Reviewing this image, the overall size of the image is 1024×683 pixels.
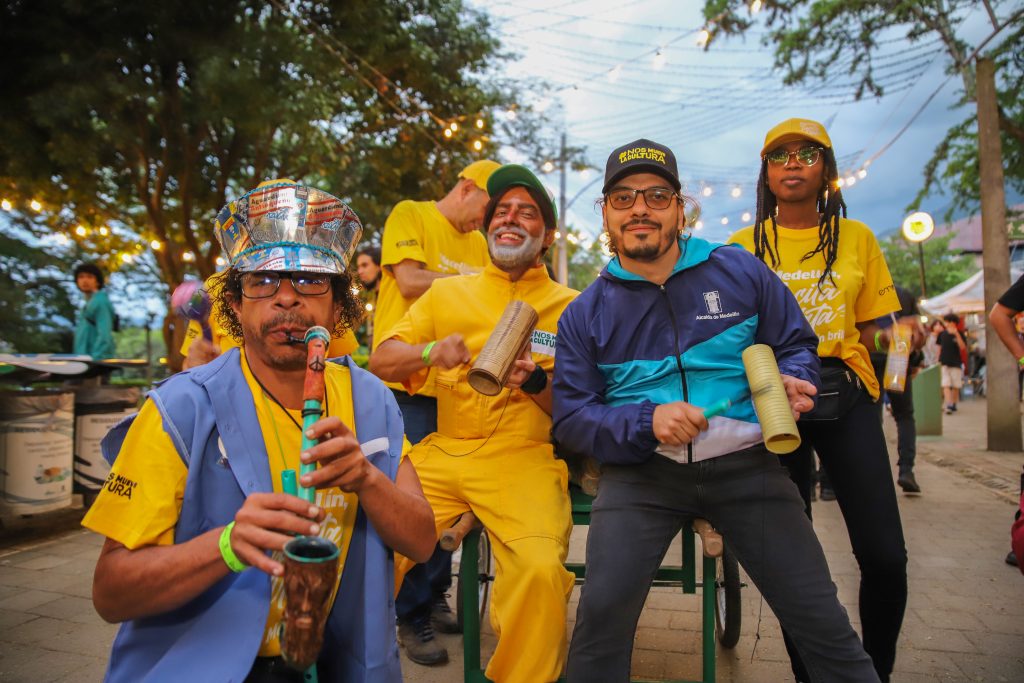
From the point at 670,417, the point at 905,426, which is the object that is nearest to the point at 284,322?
the point at 670,417

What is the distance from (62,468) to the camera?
18.2ft

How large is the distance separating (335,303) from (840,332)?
1.91 metres

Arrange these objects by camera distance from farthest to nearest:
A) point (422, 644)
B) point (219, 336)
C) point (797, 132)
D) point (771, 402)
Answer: point (219, 336)
point (422, 644)
point (797, 132)
point (771, 402)

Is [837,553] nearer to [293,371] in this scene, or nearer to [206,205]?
[293,371]

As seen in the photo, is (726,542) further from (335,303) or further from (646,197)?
(335,303)

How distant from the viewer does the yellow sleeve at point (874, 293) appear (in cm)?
274

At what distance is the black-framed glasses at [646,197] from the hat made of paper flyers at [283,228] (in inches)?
44.7

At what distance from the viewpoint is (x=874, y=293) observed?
2.75 meters

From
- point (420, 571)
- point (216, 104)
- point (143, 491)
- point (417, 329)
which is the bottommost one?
point (420, 571)

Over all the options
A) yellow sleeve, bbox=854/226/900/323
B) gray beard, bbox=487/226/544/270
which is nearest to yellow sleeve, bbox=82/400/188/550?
gray beard, bbox=487/226/544/270

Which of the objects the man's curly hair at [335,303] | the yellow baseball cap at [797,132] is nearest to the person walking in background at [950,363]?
the yellow baseball cap at [797,132]

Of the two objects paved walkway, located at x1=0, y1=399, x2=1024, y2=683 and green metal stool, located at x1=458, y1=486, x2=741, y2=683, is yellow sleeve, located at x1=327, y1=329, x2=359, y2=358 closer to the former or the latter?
green metal stool, located at x1=458, y1=486, x2=741, y2=683

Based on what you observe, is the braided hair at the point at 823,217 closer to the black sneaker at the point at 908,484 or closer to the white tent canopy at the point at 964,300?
the black sneaker at the point at 908,484

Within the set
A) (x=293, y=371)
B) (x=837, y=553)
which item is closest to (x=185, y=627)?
(x=293, y=371)
